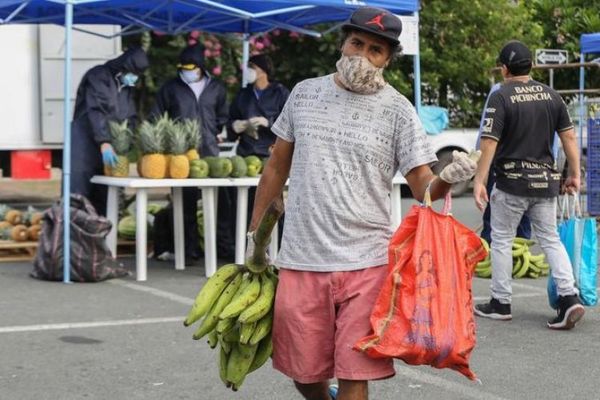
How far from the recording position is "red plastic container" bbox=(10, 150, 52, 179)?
53.3 ft

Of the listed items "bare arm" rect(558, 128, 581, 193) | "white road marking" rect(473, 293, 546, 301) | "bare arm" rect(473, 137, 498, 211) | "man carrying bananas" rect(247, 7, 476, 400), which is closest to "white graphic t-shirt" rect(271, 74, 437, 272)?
"man carrying bananas" rect(247, 7, 476, 400)

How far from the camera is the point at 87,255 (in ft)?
30.4

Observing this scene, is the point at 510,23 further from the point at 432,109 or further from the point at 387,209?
the point at 387,209

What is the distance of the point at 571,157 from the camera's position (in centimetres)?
747

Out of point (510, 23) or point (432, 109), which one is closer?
point (432, 109)

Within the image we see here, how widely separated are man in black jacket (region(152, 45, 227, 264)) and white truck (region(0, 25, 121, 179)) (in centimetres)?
600

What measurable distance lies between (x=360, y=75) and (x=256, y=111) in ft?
20.7

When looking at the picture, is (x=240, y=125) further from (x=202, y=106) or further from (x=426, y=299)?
(x=426, y=299)

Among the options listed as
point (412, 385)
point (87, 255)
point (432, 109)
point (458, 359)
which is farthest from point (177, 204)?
point (432, 109)

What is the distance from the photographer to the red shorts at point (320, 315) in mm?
4117

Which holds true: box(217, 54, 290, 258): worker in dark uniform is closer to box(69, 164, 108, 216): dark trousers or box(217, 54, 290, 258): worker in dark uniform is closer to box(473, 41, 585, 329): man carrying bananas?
box(69, 164, 108, 216): dark trousers

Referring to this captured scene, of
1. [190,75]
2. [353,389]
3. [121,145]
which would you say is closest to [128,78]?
[190,75]

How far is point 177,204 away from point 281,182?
5.62 metres

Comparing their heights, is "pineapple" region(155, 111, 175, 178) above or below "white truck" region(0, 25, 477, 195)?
below
